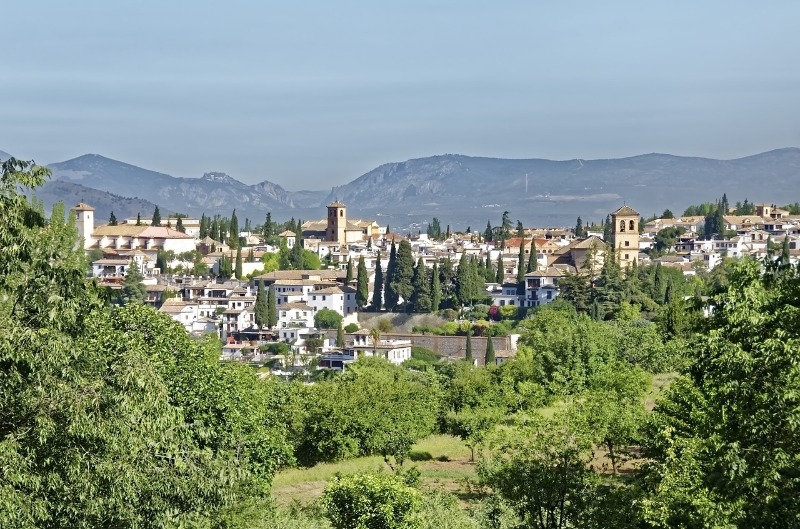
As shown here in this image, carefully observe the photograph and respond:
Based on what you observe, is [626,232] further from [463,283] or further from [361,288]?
[361,288]

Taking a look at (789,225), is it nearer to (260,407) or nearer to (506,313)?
(506,313)

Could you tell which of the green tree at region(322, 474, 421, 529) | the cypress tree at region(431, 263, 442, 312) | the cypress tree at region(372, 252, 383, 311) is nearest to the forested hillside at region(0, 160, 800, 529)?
the green tree at region(322, 474, 421, 529)

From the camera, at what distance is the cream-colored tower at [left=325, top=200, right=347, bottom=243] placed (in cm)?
12675

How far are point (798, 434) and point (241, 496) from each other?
8411 mm

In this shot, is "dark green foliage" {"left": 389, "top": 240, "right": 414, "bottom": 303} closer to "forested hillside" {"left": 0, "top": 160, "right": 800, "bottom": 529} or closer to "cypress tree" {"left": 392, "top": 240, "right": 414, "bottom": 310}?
"cypress tree" {"left": 392, "top": 240, "right": 414, "bottom": 310}

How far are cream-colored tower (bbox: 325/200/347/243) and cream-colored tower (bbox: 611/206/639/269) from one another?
39303mm

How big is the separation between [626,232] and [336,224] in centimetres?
4174

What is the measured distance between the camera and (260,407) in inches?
864

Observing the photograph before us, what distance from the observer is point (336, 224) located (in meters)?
128

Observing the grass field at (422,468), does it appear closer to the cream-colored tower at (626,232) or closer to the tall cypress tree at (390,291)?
the tall cypress tree at (390,291)

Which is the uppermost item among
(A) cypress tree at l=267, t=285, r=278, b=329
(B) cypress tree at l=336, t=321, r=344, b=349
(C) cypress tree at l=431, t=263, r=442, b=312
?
(C) cypress tree at l=431, t=263, r=442, b=312

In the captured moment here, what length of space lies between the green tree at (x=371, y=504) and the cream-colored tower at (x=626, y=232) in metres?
81.1

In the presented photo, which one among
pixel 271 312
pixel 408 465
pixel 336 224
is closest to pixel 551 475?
pixel 408 465

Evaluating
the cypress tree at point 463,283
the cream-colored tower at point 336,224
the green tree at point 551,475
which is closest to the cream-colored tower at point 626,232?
the cypress tree at point 463,283
